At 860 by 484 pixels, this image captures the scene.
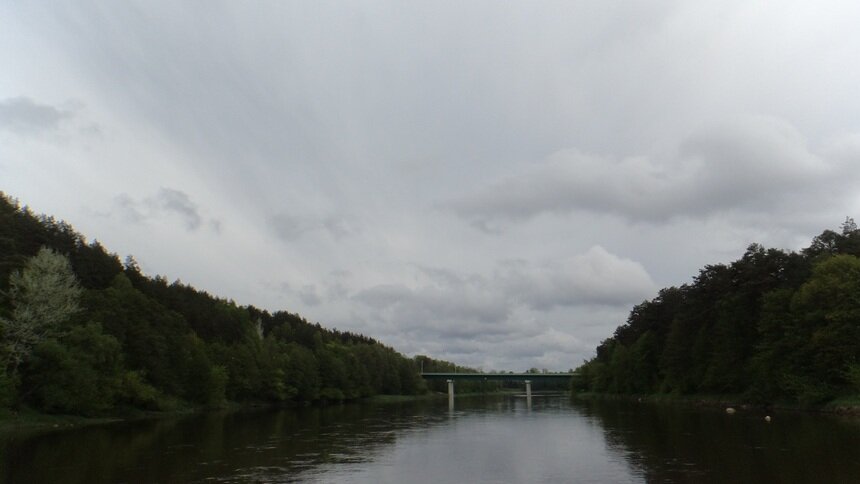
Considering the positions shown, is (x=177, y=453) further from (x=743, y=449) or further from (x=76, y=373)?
(x=743, y=449)

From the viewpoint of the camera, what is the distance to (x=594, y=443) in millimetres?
44531

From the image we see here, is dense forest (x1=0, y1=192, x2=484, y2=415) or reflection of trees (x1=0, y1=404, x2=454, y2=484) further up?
dense forest (x1=0, y1=192, x2=484, y2=415)

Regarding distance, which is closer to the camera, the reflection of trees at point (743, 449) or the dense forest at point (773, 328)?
→ the reflection of trees at point (743, 449)

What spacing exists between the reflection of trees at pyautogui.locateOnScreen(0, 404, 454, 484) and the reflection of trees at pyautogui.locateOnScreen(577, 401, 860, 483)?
57.2ft

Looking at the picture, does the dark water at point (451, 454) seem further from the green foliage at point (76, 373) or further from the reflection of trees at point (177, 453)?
the green foliage at point (76, 373)

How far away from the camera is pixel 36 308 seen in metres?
64.0

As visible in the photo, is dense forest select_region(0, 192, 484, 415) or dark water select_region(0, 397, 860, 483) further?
dense forest select_region(0, 192, 484, 415)

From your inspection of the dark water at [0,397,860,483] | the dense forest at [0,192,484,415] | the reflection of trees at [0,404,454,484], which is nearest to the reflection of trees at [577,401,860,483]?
the dark water at [0,397,860,483]

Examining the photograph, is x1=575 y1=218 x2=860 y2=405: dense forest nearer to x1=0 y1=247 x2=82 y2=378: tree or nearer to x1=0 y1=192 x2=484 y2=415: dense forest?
x1=0 y1=192 x2=484 y2=415: dense forest

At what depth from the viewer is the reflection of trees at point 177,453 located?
1198 inches

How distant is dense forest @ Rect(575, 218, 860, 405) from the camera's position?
65812mm

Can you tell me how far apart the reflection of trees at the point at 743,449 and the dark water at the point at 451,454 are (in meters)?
0.06

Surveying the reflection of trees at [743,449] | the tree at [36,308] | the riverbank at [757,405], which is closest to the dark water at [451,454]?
the reflection of trees at [743,449]

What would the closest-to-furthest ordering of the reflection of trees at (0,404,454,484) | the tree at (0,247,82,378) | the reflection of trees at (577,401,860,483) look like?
the reflection of trees at (577,401,860,483) < the reflection of trees at (0,404,454,484) < the tree at (0,247,82,378)
